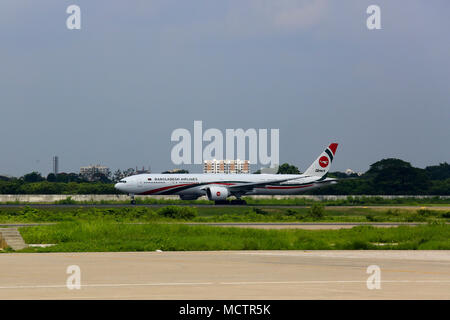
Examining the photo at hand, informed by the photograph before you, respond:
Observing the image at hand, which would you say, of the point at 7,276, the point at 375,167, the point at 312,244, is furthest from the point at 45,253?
the point at 375,167

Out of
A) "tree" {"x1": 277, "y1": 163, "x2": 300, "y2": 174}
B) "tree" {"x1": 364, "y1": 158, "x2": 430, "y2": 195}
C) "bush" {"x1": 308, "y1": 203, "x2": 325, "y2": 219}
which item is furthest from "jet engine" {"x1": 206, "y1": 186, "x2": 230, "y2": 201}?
"tree" {"x1": 277, "y1": 163, "x2": 300, "y2": 174}

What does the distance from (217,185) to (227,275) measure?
76729mm

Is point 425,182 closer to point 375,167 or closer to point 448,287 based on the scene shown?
point 375,167

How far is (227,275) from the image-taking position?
26.5 metres

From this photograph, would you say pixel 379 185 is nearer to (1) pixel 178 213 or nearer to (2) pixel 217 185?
(2) pixel 217 185

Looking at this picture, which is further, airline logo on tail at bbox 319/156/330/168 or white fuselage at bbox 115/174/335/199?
airline logo on tail at bbox 319/156/330/168

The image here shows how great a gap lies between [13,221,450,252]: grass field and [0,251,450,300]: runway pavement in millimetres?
2536

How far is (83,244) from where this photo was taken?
1580 inches

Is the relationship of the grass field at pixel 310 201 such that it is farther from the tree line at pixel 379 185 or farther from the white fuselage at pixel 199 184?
the tree line at pixel 379 185

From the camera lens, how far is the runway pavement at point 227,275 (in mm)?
21188

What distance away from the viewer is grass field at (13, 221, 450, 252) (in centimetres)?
4025

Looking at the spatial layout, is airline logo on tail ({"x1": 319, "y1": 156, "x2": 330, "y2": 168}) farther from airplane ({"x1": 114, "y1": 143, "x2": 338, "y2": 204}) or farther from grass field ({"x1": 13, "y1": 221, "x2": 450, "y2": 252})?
grass field ({"x1": 13, "y1": 221, "x2": 450, "y2": 252})

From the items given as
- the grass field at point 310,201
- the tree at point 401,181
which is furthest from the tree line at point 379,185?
the grass field at point 310,201

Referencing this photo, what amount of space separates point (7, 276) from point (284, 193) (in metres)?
86.2
